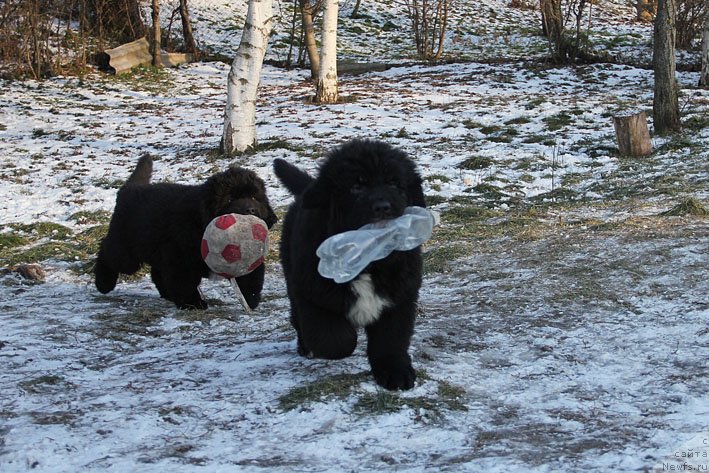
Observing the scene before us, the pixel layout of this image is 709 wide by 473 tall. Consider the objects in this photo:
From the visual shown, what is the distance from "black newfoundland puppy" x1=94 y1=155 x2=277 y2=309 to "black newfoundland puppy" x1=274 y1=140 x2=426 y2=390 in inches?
77.2

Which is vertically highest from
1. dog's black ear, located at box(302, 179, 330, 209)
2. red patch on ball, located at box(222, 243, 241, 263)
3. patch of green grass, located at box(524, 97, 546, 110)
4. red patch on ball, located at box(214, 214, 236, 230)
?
patch of green grass, located at box(524, 97, 546, 110)

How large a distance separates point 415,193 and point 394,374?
0.92 m

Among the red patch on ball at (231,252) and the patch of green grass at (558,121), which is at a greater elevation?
the patch of green grass at (558,121)

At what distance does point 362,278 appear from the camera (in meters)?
3.38

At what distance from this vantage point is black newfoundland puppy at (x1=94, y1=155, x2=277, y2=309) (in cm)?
542

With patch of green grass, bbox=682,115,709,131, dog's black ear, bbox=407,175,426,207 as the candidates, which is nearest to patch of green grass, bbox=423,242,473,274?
dog's black ear, bbox=407,175,426,207

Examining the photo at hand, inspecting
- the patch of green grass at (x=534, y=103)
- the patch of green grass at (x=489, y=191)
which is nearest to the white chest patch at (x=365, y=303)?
the patch of green grass at (x=489, y=191)

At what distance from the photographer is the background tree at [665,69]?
11227 mm

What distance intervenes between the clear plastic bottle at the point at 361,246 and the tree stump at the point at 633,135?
26.5 feet

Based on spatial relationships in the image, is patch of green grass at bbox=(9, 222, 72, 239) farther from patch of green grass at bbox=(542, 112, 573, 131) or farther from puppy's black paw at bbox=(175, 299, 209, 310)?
patch of green grass at bbox=(542, 112, 573, 131)

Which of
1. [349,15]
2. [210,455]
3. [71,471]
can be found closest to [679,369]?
[210,455]

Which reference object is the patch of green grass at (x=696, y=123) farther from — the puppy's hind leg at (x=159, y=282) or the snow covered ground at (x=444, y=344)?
the puppy's hind leg at (x=159, y=282)

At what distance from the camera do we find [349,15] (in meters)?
31.1

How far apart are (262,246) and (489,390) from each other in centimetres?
227
